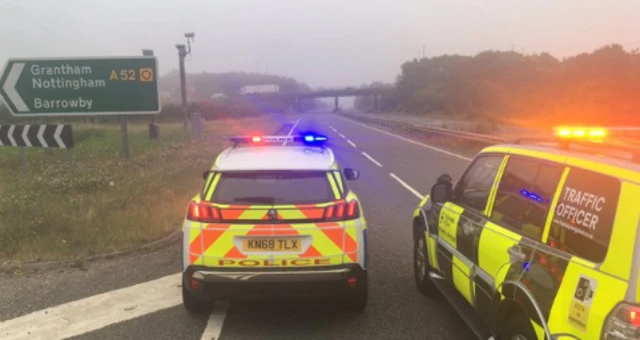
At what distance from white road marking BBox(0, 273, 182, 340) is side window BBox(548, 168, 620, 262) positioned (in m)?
3.82

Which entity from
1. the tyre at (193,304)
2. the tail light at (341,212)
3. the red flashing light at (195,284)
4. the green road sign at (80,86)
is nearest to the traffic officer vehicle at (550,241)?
the tail light at (341,212)

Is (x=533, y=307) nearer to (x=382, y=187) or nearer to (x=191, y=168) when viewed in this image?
(x=382, y=187)

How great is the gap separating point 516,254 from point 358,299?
1966mm

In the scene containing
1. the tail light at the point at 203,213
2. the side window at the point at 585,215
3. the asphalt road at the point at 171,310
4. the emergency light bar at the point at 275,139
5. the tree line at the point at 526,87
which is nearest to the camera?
the side window at the point at 585,215

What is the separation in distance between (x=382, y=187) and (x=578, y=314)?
10.6 m

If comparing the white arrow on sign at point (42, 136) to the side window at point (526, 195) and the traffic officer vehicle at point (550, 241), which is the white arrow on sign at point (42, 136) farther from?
the side window at point (526, 195)

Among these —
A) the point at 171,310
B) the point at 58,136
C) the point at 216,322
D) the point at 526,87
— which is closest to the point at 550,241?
the point at 216,322

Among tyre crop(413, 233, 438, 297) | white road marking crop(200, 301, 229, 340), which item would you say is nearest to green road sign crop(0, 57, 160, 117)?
white road marking crop(200, 301, 229, 340)

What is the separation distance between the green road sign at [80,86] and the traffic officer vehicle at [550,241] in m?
12.1

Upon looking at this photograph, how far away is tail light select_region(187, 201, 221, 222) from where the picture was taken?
14.7ft

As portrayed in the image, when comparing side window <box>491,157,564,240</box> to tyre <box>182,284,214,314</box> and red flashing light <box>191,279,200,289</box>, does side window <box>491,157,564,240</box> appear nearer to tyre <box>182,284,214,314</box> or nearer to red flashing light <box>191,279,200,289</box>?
red flashing light <box>191,279,200,289</box>

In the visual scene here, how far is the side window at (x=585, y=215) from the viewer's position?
254 centimetres

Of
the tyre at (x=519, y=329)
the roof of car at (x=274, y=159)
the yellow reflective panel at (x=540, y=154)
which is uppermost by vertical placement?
the yellow reflective panel at (x=540, y=154)

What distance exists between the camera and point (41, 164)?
1891 centimetres
